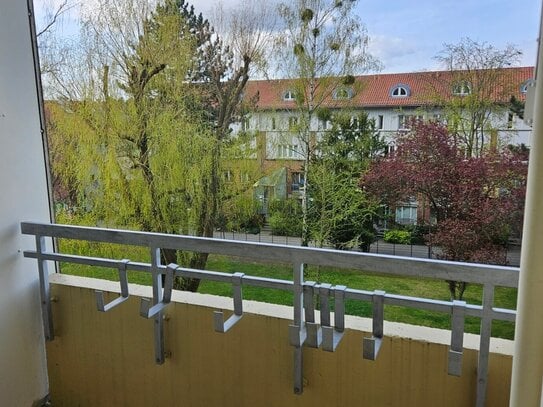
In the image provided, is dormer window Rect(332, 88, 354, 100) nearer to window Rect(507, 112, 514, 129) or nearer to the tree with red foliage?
the tree with red foliage

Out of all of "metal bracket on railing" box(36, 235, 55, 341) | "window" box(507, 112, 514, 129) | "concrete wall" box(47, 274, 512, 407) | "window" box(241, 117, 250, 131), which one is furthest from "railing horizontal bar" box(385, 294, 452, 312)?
"metal bracket on railing" box(36, 235, 55, 341)

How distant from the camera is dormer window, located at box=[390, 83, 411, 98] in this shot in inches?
47.9

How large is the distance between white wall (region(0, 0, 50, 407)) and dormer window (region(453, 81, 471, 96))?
143cm

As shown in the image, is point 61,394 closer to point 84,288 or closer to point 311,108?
point 84,288

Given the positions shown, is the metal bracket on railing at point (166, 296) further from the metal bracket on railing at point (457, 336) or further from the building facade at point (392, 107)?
the metal bracket on railing at point (457, 336)

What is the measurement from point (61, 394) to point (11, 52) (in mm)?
1266

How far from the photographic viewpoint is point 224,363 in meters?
1.38

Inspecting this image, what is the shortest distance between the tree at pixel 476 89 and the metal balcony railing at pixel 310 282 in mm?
381

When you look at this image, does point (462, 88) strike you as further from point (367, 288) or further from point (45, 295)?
point (45, 295)

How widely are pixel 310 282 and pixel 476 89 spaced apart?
2.30 feet

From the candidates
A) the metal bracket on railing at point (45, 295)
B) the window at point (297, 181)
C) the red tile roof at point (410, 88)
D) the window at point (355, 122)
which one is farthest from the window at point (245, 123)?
the metal bracket on railing at point (45, 295)

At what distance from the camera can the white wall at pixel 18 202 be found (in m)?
1.44

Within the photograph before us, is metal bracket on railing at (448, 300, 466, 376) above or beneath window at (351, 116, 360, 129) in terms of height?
beneath

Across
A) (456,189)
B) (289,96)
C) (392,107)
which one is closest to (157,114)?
(289,96)
